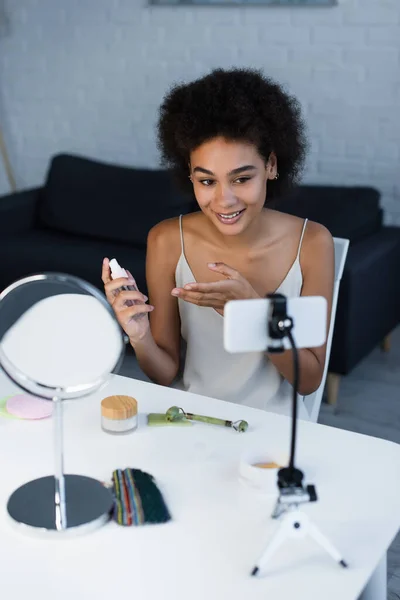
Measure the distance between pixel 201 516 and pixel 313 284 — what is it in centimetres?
71

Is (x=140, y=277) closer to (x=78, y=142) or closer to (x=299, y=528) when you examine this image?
(x=78, y=142)

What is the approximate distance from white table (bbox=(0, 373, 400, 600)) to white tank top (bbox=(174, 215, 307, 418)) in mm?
298

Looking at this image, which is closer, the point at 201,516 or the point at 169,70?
the point at 201,516

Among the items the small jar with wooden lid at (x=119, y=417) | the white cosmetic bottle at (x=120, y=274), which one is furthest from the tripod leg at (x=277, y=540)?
the white cosmetic bottle at (x=120, y=274)

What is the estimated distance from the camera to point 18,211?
373 cm

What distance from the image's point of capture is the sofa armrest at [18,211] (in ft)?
12.0

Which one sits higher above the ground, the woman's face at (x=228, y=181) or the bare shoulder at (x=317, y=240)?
the woman's face at (x=228, y=181)

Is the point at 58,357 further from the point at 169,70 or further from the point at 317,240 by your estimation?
the point at 169,70

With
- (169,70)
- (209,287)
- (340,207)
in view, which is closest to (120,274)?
(209,287)

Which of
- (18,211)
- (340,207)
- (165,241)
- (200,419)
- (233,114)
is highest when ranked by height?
(233,114)

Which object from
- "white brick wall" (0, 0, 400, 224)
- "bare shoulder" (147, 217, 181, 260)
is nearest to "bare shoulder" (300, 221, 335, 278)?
"bare shoulder" (147, 217, 181, 260)

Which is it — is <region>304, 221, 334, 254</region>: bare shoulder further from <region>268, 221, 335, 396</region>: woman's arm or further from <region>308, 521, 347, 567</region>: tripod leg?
<region>308, 521, 347, 567</region>: tripod leg

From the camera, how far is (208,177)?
1.58 meters

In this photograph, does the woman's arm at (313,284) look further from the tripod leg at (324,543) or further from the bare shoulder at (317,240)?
the tripod leg at (324,543)
